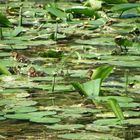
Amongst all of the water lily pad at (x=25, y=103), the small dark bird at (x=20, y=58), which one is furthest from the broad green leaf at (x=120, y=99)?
the small dark bird at (x=20, y=58)

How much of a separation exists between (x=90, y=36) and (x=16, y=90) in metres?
1.52

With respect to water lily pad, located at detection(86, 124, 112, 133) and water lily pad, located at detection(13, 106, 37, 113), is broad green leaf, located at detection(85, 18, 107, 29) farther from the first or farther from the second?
water lily pad, located at detection(86, 124, 112, 133)

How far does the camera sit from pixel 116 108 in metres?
2.05

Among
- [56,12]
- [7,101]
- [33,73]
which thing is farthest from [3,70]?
[56,12]

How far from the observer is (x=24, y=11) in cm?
529

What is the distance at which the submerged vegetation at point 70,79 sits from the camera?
6.77 feet

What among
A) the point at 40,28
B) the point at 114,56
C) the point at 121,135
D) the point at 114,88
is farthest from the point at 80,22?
the point at 121,135

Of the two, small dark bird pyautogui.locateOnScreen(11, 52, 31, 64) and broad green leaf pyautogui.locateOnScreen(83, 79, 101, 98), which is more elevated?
broad green leaf pyautogui.locateOnScreen(83, 79, 101, 98)

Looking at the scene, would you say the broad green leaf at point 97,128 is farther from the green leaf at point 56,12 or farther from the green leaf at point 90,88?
the green leaf at point 56,12

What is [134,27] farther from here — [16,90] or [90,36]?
[16,90]

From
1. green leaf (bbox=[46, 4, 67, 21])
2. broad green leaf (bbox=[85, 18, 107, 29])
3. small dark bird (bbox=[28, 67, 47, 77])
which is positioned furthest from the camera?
broad green leaf (bbox=[85, 18, 107, 29])

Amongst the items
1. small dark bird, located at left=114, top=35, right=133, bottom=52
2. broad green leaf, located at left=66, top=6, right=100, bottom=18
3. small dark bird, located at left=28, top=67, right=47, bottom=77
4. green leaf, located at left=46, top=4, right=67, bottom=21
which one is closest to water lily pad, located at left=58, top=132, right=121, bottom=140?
small dark bird, located at left=28, top=67, right=47, bottom=77

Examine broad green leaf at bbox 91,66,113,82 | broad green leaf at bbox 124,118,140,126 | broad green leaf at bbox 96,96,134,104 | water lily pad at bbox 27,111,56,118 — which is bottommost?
broad green leaf at bbox 96,96,134,104

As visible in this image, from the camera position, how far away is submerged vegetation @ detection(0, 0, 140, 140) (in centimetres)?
206
